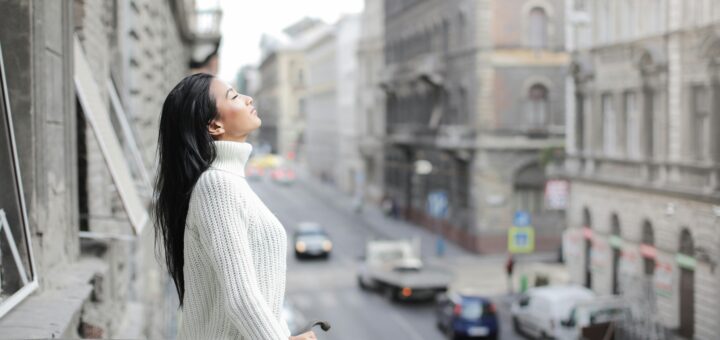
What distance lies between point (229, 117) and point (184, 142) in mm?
175

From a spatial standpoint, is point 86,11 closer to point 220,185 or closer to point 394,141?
point 220,185

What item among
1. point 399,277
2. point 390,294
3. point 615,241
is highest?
point 615,241

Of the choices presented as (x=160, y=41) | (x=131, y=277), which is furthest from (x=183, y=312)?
(x=160, y=41)

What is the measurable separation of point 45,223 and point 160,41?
13.7 m

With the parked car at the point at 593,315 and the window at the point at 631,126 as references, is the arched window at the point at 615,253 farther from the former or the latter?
the parked car at the point at 593,315

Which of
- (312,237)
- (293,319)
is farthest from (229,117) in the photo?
(312,237)

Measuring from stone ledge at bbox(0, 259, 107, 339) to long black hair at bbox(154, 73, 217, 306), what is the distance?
3.02 ft

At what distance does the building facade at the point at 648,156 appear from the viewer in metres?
23.4

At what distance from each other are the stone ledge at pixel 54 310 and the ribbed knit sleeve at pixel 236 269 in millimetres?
1129

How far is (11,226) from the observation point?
15.0 ft

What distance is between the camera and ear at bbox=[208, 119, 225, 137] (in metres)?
3.61

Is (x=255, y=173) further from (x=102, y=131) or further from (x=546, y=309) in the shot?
(x=102, y=131)

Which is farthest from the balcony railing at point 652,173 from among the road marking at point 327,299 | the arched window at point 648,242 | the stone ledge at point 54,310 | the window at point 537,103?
the stone ledge at point 54,310

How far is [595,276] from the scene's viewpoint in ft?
99.7
